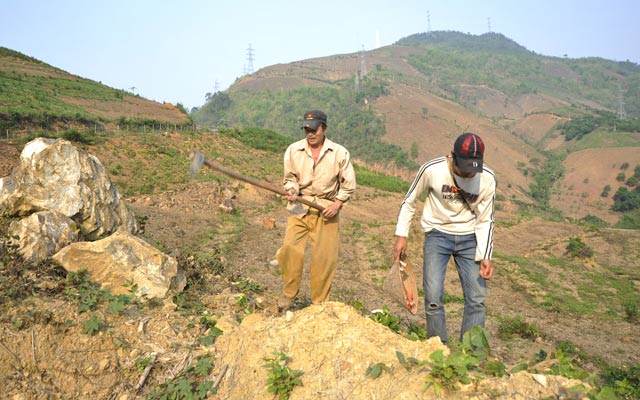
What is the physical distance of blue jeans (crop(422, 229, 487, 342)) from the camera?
3.64 metres

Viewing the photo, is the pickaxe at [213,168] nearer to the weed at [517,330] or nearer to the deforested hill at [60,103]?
the weed at [517,330]

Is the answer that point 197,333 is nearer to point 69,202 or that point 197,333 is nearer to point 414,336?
point 414,336

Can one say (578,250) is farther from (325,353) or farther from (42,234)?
(42,234)

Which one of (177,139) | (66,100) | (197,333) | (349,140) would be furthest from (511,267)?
(349,140)

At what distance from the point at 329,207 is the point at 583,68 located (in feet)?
569

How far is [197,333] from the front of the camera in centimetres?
382

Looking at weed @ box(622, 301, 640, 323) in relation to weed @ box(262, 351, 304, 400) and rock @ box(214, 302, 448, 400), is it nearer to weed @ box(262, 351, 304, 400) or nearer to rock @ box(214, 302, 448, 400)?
rock @ box(214, 302, 448, 400)

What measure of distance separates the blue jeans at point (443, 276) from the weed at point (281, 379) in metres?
1.28

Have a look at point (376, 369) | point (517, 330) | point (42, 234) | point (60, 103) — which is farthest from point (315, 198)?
point (60, 103)

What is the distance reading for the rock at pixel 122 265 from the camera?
4.32m

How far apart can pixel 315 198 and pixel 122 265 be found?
1.92m

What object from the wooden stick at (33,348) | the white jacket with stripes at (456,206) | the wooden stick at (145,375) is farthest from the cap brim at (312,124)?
the wooden stick at (33,348)

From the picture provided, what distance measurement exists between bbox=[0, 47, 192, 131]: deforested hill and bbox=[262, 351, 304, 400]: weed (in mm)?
22691

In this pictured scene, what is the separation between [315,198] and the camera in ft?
14.3
